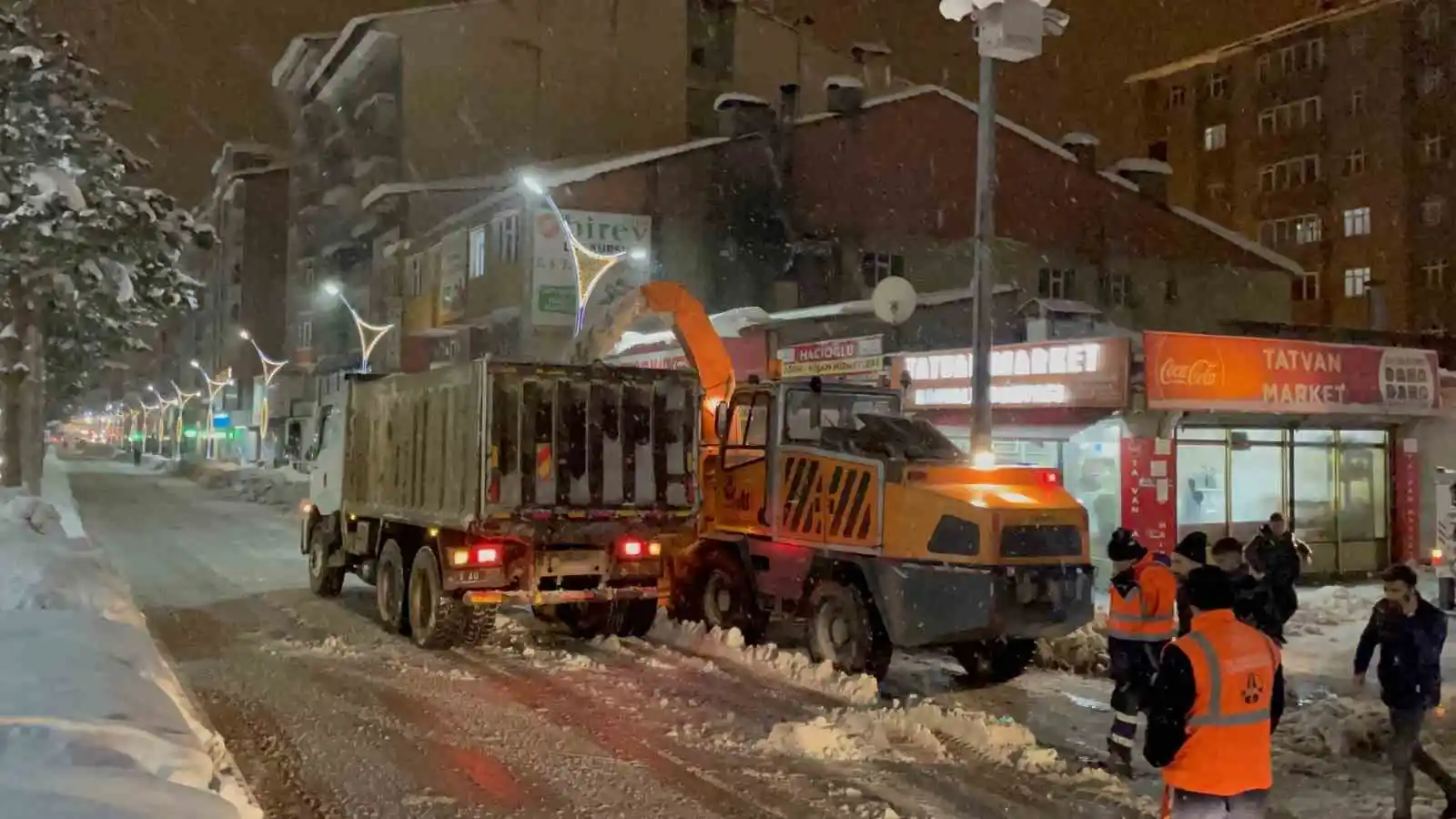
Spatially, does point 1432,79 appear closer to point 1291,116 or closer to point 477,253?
Result: point 1291,116

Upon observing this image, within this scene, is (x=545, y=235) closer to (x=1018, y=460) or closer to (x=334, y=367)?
(x=1018, y=460)

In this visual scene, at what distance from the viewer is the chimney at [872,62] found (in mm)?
51375

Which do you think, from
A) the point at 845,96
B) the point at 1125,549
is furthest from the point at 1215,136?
the point at 1125,549

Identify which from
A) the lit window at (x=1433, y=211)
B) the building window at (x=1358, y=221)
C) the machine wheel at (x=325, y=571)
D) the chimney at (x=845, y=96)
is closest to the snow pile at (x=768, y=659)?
the machine wheel at (x=325, y=571)

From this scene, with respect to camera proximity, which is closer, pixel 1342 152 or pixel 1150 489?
pixel 1150 489

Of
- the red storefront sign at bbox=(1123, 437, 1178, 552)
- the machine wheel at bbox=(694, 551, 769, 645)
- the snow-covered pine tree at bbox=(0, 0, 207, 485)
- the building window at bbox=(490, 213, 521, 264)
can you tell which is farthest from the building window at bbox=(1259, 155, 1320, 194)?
the machine wheel at bbox=(694, 551, 769, 645)

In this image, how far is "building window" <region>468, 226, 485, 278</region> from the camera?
39.0 metres

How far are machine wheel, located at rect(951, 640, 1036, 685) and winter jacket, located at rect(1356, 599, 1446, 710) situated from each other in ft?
14.8

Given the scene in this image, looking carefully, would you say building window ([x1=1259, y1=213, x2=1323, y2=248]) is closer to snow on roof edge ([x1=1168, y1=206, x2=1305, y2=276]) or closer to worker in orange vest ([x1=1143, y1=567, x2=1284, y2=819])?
snow on roof edge ([x1=1168, y1=206, x2=1305, y2=276])

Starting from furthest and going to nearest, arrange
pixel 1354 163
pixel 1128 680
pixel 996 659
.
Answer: pixel 1354 163, pixel 996 659, pixel 1128 680

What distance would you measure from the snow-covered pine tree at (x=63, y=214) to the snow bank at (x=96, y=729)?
1609 centimetres

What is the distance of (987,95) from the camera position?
13.0 m

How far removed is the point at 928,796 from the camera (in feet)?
25.2

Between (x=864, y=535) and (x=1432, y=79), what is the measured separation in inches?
1852
